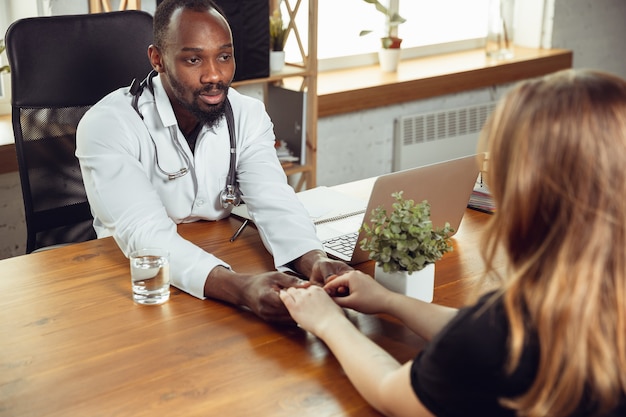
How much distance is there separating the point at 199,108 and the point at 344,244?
502 millimetres

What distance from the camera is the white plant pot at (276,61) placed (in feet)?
11.0

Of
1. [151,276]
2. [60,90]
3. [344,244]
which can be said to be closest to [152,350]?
[151,276]

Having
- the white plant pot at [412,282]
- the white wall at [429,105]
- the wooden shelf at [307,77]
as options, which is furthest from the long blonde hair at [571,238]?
the white wall at [429,105]

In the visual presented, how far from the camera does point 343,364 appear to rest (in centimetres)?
128

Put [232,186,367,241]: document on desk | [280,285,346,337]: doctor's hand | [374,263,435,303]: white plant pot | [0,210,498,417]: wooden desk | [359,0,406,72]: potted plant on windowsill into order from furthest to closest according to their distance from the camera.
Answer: [359,0,406,72]: potted plant on windowsill
[232,186,367,241]: document on desk
[374,263,435,303]: white plant pot
[280,285,346,337]: doctor's hand
[0,210,498,417]: wooden desk

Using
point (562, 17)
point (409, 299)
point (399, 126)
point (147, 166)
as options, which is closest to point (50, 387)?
point (409, 299)

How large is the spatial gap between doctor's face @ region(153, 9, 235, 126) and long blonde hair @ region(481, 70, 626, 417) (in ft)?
3.79

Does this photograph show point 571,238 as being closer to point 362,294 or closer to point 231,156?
point 362,294

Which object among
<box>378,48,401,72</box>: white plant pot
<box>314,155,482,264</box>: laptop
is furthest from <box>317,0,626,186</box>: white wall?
<box>314,155,482,264</box>: laptop

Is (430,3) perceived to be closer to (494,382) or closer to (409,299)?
(409,299)

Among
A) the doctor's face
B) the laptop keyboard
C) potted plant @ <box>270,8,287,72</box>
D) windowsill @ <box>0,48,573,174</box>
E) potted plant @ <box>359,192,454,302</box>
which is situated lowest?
windowsill @ <box>0,48,573,174</box>

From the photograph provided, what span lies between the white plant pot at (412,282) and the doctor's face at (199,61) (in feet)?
2.25

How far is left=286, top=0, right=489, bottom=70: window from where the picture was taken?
401cm

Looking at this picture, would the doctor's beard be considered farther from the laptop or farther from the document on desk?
the laptop
